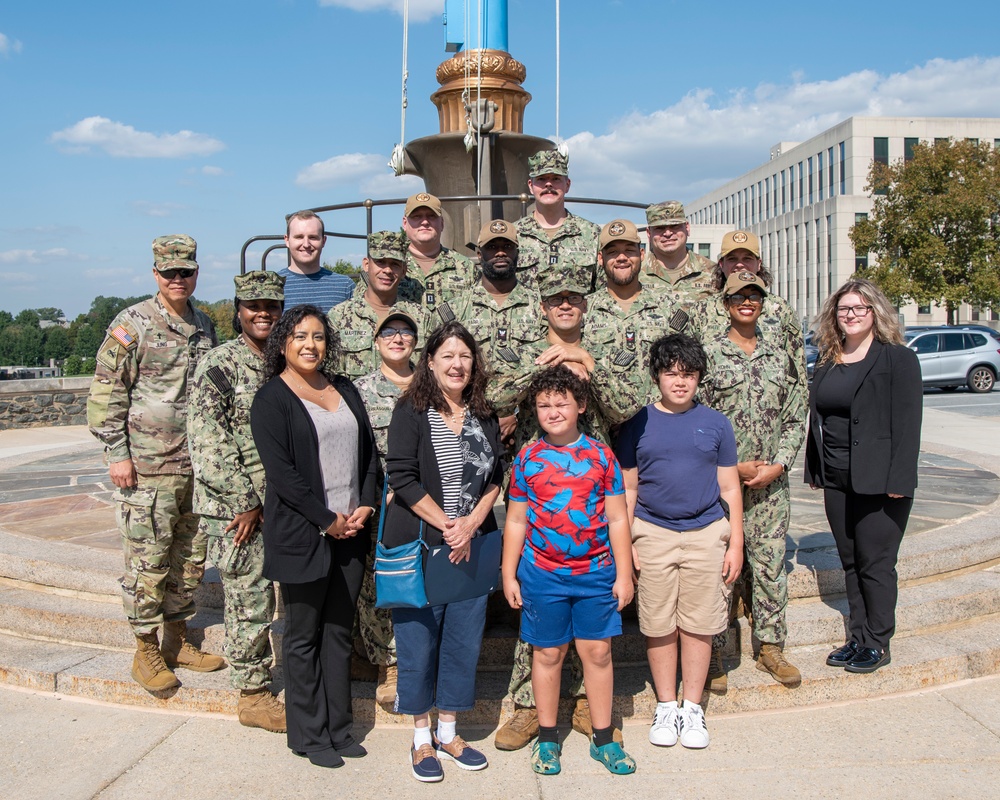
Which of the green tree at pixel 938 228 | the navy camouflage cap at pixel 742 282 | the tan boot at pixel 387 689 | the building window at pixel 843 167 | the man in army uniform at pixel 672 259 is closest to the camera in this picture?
the tan boot at pixel 387 689

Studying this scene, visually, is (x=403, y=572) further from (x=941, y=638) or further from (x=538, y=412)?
(x=941, y=638)

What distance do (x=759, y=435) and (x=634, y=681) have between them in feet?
4.13

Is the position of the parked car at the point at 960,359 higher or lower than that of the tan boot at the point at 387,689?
higher

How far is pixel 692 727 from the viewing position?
340 centimetres

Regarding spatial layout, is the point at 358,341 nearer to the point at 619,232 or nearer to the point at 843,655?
the point at 619,232

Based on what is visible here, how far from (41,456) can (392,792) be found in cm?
942

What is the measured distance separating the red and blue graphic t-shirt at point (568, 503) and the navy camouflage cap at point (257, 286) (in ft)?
4.31

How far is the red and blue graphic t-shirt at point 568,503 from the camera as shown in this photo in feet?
10.3

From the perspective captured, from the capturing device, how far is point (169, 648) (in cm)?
411

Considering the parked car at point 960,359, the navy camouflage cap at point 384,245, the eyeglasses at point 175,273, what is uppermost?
the navy camouflage cap at point 384,245

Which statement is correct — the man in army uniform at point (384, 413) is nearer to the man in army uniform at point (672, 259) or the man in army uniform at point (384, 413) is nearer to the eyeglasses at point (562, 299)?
the eyeglasses at point (562, 299)

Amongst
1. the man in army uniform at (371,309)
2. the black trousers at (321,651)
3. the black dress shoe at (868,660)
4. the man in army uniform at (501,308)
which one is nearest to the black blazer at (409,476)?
the black trousers at (321,651)

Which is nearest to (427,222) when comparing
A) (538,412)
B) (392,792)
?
(538,412)

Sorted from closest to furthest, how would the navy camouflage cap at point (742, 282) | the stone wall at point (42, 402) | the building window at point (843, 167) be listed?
the navy camouflage cap at point (742, 282), the stone wall at point (42, 402), the building window at point (843, 167)
